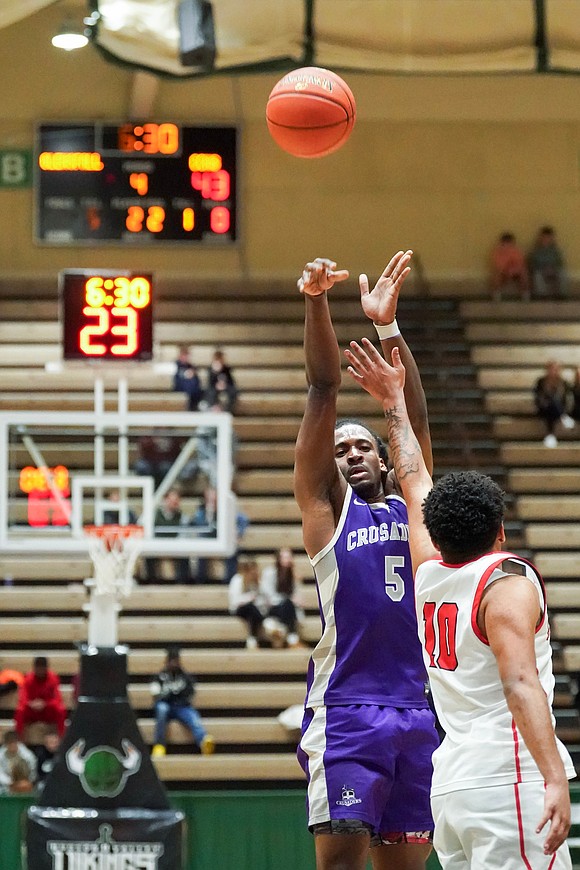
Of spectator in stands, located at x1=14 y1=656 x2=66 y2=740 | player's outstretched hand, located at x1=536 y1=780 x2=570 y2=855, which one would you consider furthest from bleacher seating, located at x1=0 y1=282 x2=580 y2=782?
player's outstretched hand, located at x1=536 y1=780 x2=570 y2=855

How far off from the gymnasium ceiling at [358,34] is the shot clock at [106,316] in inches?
83.4

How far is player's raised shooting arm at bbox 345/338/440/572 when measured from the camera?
434 cm

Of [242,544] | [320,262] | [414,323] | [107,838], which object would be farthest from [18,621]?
[320,262]

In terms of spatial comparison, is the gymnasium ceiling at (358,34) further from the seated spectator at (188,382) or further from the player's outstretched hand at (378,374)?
the seated spectator at (188,382)

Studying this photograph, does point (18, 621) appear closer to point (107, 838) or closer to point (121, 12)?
point (107, 838)

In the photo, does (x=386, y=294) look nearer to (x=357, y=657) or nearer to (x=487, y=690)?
(x=357, y=657)

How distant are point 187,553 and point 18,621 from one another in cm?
480

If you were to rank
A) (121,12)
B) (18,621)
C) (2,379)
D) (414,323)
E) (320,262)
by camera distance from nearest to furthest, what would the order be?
(320,262)
(121,12)
(18,621)
(2,379)
(414,323)

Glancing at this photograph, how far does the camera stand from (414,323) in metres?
18.6

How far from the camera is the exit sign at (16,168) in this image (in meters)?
18.7

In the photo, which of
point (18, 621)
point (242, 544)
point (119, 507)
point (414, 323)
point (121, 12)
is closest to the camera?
point (121, 12)

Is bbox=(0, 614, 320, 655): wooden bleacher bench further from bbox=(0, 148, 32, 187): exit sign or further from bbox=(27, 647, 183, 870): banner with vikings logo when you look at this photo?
bbox=(0, 148, 32, 187): exit sign

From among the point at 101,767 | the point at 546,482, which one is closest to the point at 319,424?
the point at 101,767

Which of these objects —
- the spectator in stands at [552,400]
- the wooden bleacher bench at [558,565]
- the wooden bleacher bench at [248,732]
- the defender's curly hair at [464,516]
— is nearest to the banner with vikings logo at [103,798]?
the wooden bleacher bench at [248,732]
